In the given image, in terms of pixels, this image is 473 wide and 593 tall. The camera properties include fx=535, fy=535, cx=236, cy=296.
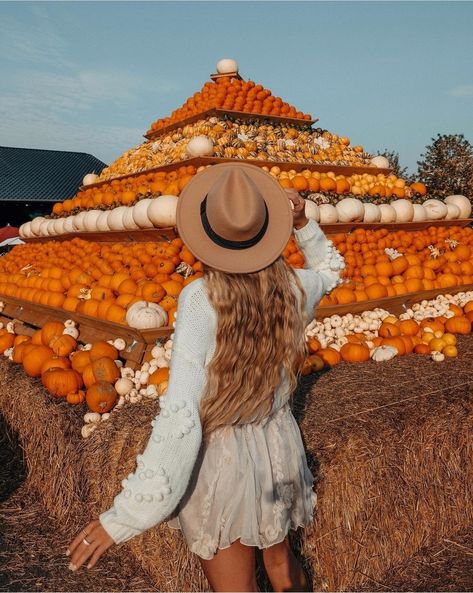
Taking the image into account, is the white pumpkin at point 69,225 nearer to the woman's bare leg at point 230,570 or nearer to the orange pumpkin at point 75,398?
the orange pumpkin at point 75,398

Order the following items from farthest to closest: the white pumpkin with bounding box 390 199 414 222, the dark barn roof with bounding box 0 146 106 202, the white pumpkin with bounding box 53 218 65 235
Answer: the dark barn roof with bounding box 0 146 106 202 → the white pumpkin with bounding box 53 218 65 235 → the white pumpkin with bounding box 390 199 414 222

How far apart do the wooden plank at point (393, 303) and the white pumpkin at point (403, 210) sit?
173 centimetres

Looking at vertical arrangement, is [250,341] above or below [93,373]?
above

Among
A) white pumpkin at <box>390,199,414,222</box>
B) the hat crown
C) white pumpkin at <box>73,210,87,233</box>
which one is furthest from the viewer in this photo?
white pumpkin at <box>73,210,87,233</box>

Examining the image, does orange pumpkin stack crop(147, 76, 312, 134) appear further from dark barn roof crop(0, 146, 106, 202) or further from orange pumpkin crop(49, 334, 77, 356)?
dark barn roof crop(0, 146, 106, 202)

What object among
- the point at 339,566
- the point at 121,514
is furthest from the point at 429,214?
the point at 121,514

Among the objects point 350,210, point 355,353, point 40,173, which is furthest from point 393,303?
point 40,173

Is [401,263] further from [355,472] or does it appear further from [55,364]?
[55,364]

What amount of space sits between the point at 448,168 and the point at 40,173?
24753mm

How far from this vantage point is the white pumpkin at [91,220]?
8289mm

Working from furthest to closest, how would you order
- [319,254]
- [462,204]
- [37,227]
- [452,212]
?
1. [37,227]
2. [462,204]
3. [452,212]
4. [319,254]

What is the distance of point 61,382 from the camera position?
4723 mm

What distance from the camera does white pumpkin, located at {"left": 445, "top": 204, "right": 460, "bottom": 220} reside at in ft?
30.0

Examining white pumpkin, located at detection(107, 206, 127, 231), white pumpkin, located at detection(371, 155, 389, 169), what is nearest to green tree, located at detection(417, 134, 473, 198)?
white pumpkin, located at detection(371, 155, 389, 169)
